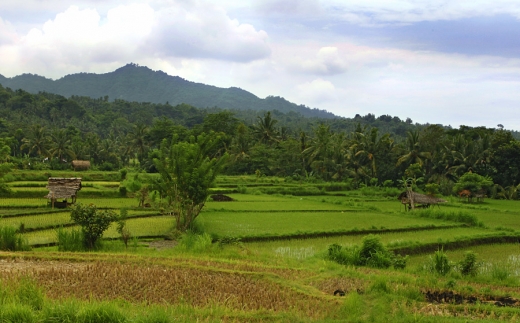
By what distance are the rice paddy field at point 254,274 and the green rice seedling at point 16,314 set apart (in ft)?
0.08

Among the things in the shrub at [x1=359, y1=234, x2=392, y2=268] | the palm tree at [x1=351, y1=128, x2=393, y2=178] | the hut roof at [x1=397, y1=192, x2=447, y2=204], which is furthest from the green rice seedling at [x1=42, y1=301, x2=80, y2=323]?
the palm tree at [x1=351, y1=128, x2=393, y2=178]

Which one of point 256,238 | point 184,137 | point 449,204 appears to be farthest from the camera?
point 184,137

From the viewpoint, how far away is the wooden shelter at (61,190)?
20.6 meters

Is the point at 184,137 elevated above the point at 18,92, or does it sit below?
below

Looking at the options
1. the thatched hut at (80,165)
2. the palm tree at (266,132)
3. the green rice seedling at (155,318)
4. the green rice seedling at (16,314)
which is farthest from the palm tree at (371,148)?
the green rice seedling at (16,314)

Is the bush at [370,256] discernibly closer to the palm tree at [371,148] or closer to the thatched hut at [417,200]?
the thatched hut at [417,200]

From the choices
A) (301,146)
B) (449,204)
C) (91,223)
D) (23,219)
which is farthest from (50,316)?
(301,146)

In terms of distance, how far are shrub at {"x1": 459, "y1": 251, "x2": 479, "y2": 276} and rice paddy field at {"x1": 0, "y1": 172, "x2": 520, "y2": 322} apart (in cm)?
16

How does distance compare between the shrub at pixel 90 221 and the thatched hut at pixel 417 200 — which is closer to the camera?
the shrub at pixel 90 221

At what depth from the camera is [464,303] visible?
8.65 meters

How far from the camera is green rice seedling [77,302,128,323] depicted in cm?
588

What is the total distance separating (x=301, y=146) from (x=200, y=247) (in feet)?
126

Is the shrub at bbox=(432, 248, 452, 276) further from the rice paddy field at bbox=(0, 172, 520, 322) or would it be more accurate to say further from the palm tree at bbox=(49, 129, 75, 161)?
the palm tree at bbox=(49, 129, 75, 161)

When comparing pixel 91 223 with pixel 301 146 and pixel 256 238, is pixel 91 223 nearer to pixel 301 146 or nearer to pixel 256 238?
Answer: pixel 256 238
